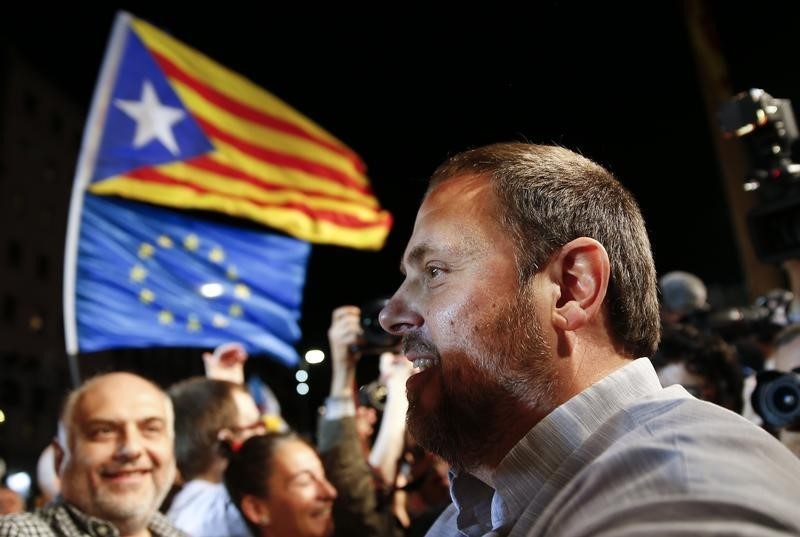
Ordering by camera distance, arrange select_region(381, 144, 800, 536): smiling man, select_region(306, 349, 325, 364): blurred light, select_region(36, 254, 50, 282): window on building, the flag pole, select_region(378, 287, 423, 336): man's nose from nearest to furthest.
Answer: select_region(381, 144, 800, 536): smiling man
select_region(378, 287, 423, 336): man's nose
the flag pole
select_region(306, 349, 325, 364): blurred light
select_region(36, 254, 50, 282): window on building

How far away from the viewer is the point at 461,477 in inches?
60.9

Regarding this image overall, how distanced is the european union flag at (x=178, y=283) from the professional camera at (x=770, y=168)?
3.19m

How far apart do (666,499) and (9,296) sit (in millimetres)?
40504

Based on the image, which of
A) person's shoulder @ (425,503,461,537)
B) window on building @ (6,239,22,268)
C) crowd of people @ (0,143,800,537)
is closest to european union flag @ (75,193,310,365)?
crowd of people @ (0,143,800,537)

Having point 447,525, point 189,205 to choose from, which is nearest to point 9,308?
point 189,205

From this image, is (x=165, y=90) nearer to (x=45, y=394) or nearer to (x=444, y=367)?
(x=444, y=367)

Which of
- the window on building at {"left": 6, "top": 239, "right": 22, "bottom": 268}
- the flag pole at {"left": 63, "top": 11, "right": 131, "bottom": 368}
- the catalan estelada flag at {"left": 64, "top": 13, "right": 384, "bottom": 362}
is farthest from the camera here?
the window on building at {"left": 6, "top": 239, "right": 22, "bottom": 268}

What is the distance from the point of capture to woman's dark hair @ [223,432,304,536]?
322 cm

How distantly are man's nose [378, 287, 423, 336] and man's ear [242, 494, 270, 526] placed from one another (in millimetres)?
1905

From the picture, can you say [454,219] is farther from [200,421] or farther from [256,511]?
[200,421]

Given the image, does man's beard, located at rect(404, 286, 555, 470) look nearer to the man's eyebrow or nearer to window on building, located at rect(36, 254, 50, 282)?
the man's eyebrow

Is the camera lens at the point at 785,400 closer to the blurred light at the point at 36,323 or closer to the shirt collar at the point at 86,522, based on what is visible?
the shirt collar at the point at 86,522

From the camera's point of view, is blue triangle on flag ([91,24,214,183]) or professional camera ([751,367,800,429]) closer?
professional camera ([751,367,800,429])

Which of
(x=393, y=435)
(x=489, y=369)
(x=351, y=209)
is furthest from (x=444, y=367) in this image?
(x=351, y=209)
